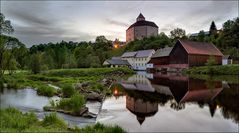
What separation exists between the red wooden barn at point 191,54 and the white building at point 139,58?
18.8 metres

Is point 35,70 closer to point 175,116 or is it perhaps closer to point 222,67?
point 222,67

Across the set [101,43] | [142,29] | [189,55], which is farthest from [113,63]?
[142,29]

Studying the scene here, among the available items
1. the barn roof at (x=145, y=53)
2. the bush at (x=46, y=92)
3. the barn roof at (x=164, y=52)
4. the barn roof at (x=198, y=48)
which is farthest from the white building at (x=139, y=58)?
the bush at (x=46, y=92)

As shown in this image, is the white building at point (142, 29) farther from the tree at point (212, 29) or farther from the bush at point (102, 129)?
the bush at point (102, 129)

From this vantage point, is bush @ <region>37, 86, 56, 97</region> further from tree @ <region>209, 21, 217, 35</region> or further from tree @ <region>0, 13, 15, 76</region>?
tree @ <region>209, 21, 217, 35</region>

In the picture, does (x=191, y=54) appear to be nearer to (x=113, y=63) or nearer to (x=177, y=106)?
(x=113, y=63)

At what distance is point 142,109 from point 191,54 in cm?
4923

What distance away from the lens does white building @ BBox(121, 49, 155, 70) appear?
87562 millimetres

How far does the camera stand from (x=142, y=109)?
15656 millimetres

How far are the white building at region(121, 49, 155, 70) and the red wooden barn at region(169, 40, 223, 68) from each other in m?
18.8

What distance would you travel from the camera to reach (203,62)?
63.4m

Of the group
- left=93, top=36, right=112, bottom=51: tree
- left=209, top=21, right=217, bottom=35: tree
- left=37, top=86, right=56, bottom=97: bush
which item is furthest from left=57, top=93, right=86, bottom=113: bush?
left=93, top=36, right=112, bottom=51: tree

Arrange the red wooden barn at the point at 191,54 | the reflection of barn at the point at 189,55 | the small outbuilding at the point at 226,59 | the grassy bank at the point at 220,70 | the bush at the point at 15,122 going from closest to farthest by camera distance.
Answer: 1. the bush at the point at 15,122
2. the grassy bank at the point at 220,70
3. the red wooden barn at the point at 191,54
4. the reflection of barn at the point at 189,55
5. the small outbuilding at the point at 226,59

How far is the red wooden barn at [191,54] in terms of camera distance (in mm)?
62194
